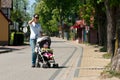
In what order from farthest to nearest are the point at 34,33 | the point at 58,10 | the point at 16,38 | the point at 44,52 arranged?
the point at 58,10 → the point at 16,38 → the point at 34,33 → the point at 44,52

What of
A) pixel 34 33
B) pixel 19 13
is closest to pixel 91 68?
pixel 34 33

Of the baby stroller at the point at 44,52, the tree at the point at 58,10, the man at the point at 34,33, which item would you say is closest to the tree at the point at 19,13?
the tree at the point at 58,10

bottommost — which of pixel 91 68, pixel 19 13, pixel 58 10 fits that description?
pixel 91 68

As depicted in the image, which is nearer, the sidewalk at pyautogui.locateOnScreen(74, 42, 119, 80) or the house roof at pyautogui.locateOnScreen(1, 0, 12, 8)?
the sidewalk at pyautogui.locateOnScreen(74, 42, 119, 80)

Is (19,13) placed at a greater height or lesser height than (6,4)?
lesser

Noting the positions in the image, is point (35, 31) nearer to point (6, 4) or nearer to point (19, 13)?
point (6, 4)

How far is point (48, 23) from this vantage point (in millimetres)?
134875

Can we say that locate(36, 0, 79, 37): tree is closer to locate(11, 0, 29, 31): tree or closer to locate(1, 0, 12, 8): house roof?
locate(11, 0, 29, 31): tree

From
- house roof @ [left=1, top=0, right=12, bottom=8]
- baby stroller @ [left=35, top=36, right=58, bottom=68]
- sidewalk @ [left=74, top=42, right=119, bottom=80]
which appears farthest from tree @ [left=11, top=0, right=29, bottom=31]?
baby stroller @ [left=35, top=36, right=58, bottom=68]

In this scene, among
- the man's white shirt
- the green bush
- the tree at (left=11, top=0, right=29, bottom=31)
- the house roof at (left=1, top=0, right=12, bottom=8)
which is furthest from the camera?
the tree at (left=11, top=0, right=29, bottom=31)

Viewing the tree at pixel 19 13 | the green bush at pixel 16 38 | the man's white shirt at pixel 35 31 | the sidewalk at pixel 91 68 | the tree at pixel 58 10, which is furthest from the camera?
the tree at pixel 58 10

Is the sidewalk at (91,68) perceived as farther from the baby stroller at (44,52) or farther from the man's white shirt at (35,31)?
the man's white shirt at (35,31)

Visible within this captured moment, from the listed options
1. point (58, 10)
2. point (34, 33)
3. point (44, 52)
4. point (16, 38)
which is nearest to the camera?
point (44, 52)

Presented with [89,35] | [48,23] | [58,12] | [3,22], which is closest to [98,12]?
[3,22]
